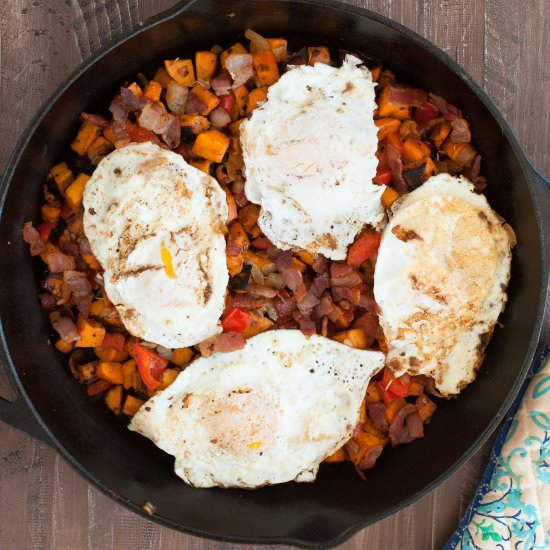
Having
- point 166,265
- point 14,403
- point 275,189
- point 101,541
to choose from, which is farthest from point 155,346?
point 101,541

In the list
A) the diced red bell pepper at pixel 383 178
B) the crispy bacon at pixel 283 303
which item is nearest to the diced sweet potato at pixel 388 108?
the diced red bell pepper at pixel 383 178

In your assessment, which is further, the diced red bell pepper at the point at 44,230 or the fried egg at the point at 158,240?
the diced red bell pepper at the point at 44,230

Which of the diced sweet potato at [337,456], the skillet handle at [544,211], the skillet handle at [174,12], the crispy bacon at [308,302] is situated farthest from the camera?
the diced sweet potato at [337,456]

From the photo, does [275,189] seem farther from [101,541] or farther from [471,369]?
[101,541]

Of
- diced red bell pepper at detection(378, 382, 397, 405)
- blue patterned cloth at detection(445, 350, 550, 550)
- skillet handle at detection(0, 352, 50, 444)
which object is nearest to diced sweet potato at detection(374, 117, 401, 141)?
diced red bell pepper at detection(378, 382, 397, 405)

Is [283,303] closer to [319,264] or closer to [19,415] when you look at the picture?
[319,264]

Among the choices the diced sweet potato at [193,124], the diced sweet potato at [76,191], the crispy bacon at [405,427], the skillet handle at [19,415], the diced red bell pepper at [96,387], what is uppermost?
the diced sweet potato at [193,124]

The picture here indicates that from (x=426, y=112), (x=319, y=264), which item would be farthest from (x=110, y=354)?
(x=426, y=112)

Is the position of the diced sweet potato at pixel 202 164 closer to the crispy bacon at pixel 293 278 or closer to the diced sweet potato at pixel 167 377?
the crispy bacon at pixel 293 278
